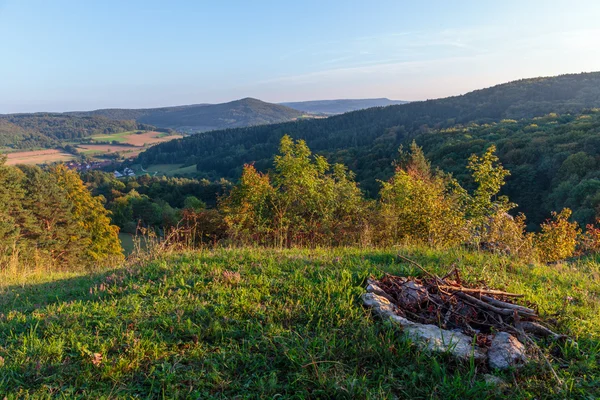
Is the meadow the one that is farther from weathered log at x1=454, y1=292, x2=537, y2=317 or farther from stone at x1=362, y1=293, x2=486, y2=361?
weathered log at x1=454, y1=292, x2=537, y2=317

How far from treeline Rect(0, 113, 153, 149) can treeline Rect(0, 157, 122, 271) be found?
380 ft

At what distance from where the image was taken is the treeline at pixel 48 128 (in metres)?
122

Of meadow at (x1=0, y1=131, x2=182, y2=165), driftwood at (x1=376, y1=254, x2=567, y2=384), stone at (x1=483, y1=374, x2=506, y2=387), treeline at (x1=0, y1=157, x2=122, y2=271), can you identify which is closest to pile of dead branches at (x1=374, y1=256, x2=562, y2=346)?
driftwood at (x1=376, y1=254, x2=567, y2=384)

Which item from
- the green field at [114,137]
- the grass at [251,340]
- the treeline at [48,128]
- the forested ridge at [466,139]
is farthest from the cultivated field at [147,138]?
the grass at [251,340]

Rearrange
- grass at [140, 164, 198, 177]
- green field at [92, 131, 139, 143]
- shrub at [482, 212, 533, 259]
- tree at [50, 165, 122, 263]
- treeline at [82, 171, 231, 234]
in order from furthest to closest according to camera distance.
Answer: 1. green field at [92, 131, 139, 143]
2. grass at [140, 164, 198, 177]
3. treeline at [82, 171, 231, 234]
4. tree at [50, 165, 122, 263]
5. shrub at [482, 212, 533, 259]

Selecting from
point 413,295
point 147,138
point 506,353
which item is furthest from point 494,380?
point 147,138

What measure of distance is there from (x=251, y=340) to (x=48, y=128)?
7331 inches

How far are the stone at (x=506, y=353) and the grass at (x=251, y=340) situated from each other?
0.08 metres

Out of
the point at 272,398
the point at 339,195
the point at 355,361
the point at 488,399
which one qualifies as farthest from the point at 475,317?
the point at 339,195

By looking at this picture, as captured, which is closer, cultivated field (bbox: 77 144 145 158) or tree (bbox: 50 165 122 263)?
tree (bbox: 50 165 122 263)

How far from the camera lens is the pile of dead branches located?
117 inches

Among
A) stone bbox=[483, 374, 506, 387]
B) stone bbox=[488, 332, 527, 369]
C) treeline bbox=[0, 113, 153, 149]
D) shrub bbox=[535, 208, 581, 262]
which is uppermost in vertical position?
treeline bbox=[0, 113, 153, 149]

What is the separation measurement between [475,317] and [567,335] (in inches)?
28.1

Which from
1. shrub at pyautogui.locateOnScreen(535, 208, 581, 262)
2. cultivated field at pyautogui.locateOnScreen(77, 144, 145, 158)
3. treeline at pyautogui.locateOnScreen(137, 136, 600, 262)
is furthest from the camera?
cultivated field at pyautogui.locateOnScreen(77, 144, 145, 158)
